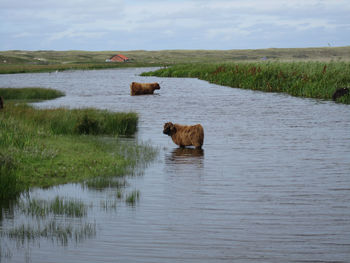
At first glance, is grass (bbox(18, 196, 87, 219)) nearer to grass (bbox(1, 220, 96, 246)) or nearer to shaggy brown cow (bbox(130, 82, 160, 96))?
grass (bbox(1, 220, 96, 246))

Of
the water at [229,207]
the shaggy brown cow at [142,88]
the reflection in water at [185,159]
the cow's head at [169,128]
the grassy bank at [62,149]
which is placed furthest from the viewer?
the shaggy brown cow at [142,88]

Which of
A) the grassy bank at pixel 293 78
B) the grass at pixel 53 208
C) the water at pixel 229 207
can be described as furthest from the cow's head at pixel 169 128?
the grassy bank at pixel 293 78

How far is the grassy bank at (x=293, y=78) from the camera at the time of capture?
33.9m

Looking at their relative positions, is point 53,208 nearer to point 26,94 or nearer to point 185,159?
point 185,159

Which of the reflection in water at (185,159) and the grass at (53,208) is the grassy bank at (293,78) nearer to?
the reflection in water at (185,159)

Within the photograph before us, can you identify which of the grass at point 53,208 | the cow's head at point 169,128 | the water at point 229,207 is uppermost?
the cow's head at point 169,128

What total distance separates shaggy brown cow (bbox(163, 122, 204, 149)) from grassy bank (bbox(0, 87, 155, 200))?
110 cm

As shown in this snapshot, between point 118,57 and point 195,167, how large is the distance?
172874mm

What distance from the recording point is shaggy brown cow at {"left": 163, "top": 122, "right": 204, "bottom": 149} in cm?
1498

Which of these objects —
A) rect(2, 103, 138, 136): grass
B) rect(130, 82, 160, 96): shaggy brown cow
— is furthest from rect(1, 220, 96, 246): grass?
rect(130, 82, 160, 96): shaggy brown cow

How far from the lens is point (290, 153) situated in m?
14.4

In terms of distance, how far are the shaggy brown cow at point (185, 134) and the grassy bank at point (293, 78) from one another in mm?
17496

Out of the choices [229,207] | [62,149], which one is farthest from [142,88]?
[229,207]

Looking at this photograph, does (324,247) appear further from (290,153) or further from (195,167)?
(290,153)
